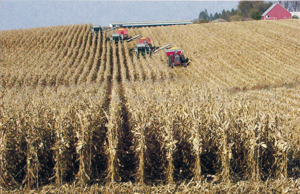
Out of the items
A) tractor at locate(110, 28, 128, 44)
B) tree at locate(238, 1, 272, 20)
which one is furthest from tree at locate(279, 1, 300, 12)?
tractor at locate(110, 28, 128, 44)

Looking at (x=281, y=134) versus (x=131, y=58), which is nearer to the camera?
(x=281, y=134)

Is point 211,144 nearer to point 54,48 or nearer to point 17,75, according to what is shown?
point 17,75

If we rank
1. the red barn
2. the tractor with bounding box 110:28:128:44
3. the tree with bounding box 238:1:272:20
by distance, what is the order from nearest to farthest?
the tractor with bounding box 110:28:128:44 < the red barn < the tree with bounding box 238:1:272:20

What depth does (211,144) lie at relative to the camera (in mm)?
5438

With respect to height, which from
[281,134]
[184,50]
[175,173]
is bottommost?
[175,173]

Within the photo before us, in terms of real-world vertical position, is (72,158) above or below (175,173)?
above

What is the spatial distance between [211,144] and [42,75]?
17.0 meters

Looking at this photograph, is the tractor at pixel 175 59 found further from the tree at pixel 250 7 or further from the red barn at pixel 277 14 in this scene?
the tree at pixel 250 7

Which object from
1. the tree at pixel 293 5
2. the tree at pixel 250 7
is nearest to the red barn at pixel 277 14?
the tree at pixel 250 7

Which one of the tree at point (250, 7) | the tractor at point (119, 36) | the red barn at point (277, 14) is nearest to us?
the tractor at point (119, 36)

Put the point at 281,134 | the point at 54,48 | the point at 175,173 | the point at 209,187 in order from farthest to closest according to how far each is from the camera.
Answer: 1. the point at 54,48
2. the point at 175,173
3. the point at 281,134
4. the point at 209,187

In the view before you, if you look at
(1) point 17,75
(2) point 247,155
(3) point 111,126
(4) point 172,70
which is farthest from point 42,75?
(2) point 247,155

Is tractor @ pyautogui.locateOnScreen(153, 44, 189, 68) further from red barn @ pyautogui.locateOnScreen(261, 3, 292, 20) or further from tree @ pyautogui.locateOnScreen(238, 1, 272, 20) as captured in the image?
tree @ pyautogui.locateOnScreen(238, 1, 272, 20)

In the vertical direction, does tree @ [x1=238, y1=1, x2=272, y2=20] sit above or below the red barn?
above
